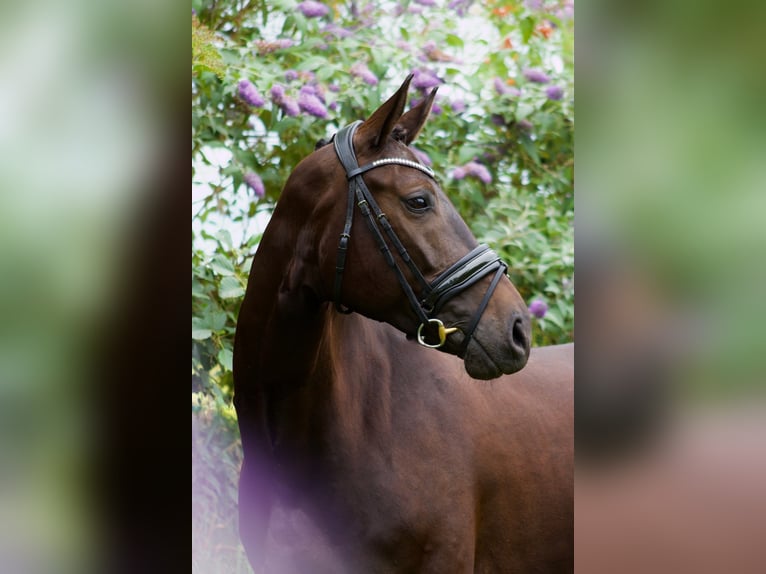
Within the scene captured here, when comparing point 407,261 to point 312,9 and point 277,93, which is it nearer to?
point 277,93

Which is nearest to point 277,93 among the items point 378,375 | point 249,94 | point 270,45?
point 249,94

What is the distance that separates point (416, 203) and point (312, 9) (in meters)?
1.74

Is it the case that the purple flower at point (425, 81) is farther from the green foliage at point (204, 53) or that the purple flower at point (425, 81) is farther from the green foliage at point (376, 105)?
the green foliage at point (204, 53)

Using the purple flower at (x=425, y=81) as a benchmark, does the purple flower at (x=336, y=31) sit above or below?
above

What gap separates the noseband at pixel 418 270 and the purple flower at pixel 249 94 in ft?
4.53

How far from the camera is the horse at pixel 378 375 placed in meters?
1.90

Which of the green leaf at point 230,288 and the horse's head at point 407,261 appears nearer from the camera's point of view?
the horse's head at point 407,261

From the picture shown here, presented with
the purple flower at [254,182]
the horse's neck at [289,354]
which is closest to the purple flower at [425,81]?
the purple flower at [254,182]

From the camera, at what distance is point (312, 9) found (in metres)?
3.30

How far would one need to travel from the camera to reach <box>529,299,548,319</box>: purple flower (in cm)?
373

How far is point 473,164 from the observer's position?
3.76 m
